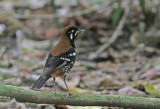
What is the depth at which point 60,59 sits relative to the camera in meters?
3.79

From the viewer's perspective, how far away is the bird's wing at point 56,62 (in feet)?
11.9

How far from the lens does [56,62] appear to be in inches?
147

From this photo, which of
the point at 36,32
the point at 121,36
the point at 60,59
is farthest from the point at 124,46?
the point at 60,59

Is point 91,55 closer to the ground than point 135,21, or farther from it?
closer to the ground

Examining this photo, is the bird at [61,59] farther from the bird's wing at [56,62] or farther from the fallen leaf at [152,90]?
the fallen leaf at [152,90]

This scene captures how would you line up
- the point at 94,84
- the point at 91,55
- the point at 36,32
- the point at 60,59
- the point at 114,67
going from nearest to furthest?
1. the point at 60,59
2. the point at 94,84
3. the point at 114,67
4. the point at 91,55
5. the point at 36,32

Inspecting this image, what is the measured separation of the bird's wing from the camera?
11.9 ft

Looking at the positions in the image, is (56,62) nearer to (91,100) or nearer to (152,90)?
(91,100)

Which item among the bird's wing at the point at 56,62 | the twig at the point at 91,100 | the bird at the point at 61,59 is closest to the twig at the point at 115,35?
the bird at the point at 61,59

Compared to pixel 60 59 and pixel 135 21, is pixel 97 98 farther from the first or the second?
pixel 135 21

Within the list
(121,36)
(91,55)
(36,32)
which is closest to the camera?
(91,55)

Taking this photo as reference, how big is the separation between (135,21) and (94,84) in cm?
331

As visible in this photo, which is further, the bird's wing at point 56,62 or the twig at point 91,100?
the bird's wing at point 56,62

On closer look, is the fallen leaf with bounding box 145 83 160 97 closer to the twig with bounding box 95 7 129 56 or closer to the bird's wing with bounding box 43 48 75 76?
the bird's wing with bounding box 43 48 75 76
